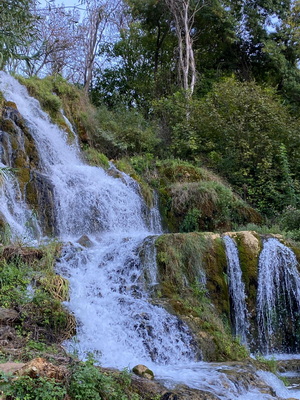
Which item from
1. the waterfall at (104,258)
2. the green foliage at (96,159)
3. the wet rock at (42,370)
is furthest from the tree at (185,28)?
the wet rock at (42,370)

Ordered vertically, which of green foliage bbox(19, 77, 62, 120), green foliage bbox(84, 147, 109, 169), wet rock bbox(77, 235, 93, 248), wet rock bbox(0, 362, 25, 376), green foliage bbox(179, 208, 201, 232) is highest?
green foliage bbox(19, 77, 62, 120)

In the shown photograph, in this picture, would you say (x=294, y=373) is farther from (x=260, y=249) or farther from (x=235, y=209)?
(x=235, y=209)

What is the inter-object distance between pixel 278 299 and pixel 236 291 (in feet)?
2.96

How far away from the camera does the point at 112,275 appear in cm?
788

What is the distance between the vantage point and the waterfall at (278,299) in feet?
27.1

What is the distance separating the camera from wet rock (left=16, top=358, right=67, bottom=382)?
366 centimetres

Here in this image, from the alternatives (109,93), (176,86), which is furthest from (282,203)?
(109,93)

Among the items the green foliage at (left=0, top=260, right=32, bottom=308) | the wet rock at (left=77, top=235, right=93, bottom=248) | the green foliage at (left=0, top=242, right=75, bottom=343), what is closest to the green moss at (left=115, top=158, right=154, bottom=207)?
the wet rock at (left=77, top=235, right=93, bottom=248)

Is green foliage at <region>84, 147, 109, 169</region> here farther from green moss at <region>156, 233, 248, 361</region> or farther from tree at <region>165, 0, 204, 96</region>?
tree at <region>165, 0, 204, 96</region>

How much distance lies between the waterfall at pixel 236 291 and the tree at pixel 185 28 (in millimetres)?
10877

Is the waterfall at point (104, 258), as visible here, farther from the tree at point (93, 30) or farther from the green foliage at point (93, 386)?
the tree at point (93, 30)

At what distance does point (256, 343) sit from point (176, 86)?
47.6 ft

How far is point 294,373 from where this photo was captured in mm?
6777

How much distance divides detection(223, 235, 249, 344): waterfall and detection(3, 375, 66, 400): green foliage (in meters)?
5.26
